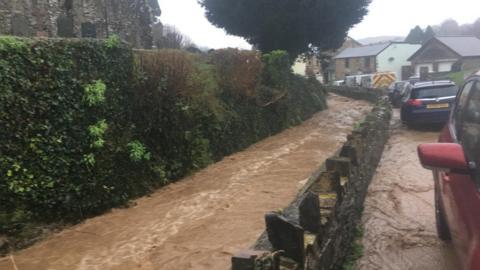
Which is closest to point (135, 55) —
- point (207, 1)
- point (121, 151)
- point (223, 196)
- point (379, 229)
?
point (121, 151)

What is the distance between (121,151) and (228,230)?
319 centimetres

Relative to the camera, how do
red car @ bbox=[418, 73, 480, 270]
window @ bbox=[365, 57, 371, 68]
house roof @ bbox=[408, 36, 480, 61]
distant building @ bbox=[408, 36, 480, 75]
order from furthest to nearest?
window @ bbox=[365, 57, 371, 68], house roof @ bbox=[408, 36, 480, 61], distant building @ bbox=[408, 36, 480, 75], red car @ bbox=[418, 73, 480, 270]

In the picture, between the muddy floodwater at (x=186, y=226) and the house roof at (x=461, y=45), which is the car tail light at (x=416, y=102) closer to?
the muddy floodwater at (x=186, y=226)

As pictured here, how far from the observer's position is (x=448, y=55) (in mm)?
51781

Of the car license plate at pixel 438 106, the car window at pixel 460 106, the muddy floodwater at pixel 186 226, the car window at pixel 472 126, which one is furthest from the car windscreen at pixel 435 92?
the car window at pixel 472 126

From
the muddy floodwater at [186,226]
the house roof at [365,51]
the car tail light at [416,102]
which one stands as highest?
the house roof at [365,51]

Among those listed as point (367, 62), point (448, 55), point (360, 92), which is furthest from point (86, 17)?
point (367, 62)

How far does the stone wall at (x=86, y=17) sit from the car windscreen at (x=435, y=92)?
377 inches

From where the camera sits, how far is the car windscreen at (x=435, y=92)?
14948 mm

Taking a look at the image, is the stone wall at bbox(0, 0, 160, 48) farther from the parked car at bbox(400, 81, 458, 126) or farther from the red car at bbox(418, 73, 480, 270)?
the red car at bbox(418, 73, 480, 270)

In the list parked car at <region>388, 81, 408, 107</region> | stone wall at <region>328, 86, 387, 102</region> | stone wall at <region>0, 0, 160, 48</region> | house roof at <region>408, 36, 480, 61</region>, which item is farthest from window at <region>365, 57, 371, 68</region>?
stone wall at <region>0, 0, 160, 48</region>

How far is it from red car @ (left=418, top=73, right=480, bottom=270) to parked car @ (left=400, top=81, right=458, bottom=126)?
37.3ft

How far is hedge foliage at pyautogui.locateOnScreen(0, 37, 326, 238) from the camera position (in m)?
7.49

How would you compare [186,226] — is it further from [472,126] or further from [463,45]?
[463,45]
